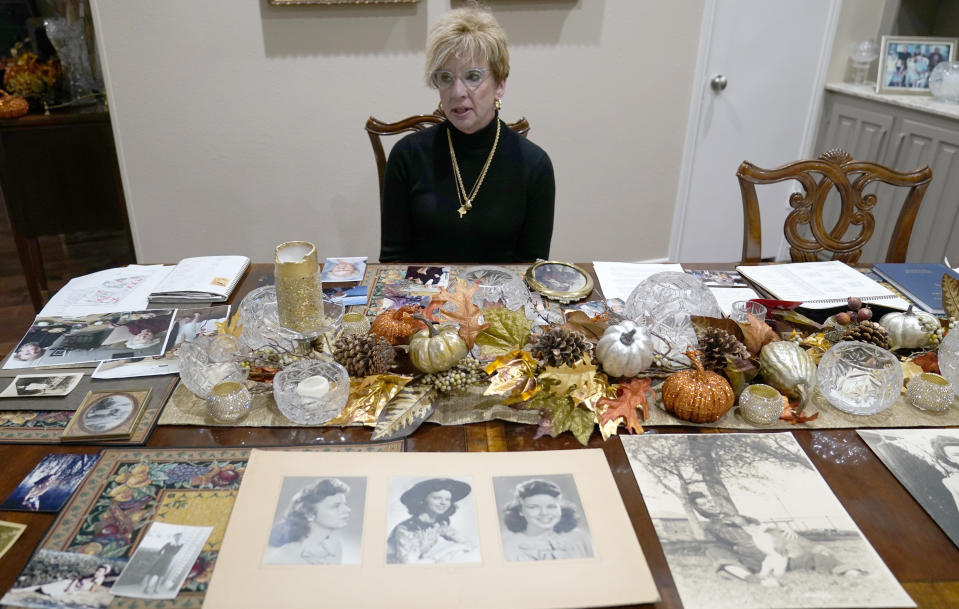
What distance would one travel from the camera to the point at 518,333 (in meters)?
0.99

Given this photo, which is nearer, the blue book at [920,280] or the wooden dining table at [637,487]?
the wooden dining table at [637,487]

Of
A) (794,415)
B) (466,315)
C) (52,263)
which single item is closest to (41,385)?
(466,315)

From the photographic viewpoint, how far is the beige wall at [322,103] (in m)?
2.37

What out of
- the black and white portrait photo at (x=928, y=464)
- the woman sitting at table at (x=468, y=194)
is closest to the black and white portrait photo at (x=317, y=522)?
the black and white portrait photo at (x=928, y=464)

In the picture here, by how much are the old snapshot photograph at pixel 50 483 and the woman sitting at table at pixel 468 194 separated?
3.07ft

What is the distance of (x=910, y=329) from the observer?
3.52 feet

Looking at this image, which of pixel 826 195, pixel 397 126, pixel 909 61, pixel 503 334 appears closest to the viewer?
pixel 503 334

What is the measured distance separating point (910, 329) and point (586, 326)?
22.5 inches

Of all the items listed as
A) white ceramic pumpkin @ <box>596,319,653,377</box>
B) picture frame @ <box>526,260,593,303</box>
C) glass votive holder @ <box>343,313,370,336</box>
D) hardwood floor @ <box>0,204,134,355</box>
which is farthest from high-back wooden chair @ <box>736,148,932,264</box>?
hardwood floor @ <box>0,204,134,355</box>

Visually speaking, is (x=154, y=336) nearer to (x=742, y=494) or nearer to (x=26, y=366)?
(x=26, y=366)

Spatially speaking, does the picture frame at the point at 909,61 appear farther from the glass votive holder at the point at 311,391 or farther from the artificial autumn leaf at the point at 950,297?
the glass votive holder at the point at 311,391

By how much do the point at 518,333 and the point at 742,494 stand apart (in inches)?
15.5

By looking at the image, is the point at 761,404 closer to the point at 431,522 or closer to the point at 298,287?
the point at 431,522

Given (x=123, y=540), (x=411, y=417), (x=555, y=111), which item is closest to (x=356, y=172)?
(x=555, y=111)
